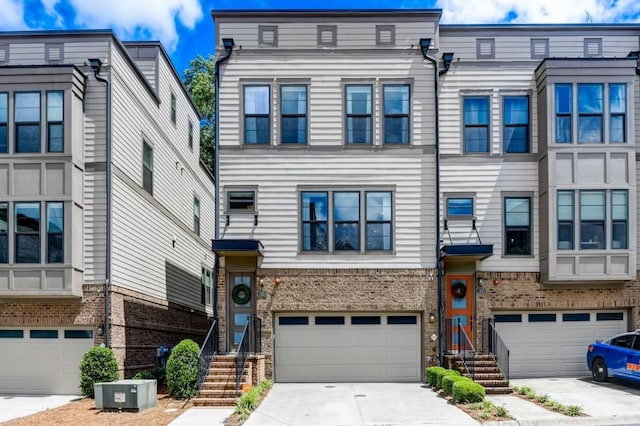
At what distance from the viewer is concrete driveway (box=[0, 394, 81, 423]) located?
46.3 feet

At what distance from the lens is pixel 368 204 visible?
18.2 meters

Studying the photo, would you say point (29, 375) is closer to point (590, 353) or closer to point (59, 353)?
point (59, 353)

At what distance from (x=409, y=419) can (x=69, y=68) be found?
1166 centimetres

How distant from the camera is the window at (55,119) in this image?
16734 mm

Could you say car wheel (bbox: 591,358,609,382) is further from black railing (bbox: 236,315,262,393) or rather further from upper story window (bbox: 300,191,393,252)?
black railing (bbox: 236,315,262,393)

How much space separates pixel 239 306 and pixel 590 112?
10.7m

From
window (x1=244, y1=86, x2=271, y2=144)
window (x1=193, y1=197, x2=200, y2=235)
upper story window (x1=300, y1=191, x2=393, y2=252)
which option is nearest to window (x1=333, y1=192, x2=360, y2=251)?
upper story window (x1=300, y1=191, x2=393, y2=252)

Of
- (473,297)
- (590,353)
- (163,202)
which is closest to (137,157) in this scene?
(163,202)

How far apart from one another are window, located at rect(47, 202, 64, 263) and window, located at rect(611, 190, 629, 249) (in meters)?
14.1

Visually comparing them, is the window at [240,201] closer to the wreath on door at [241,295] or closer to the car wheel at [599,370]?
the wreath on door at [241,295]

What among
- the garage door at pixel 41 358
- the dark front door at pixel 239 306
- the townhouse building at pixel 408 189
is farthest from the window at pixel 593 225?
the garage door at pixel 41 358

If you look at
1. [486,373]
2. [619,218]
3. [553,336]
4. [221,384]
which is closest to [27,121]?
[221,384]

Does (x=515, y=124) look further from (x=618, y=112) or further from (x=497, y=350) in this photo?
(x=497, y=350)

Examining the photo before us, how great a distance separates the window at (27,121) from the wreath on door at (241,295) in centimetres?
618
